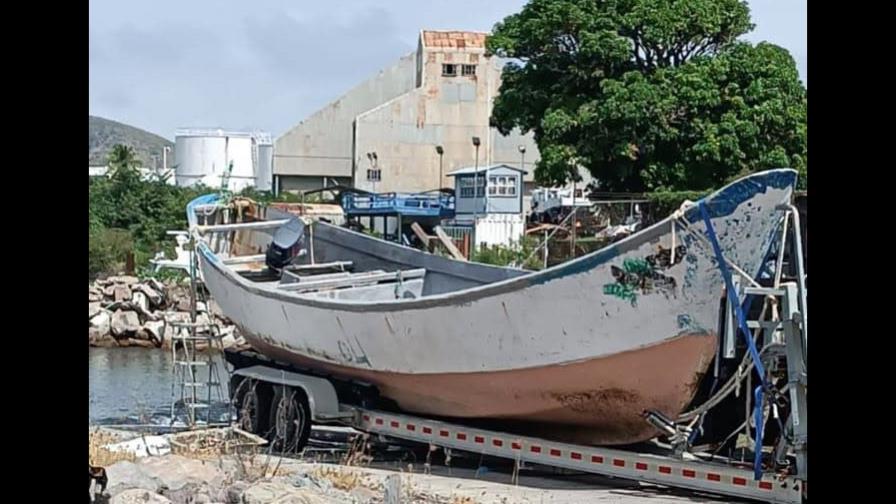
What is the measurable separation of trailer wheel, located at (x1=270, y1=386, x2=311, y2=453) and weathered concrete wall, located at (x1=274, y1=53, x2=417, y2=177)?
34.7m

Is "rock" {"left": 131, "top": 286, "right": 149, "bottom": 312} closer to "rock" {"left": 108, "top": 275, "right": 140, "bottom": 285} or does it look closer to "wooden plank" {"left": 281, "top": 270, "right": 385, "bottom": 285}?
"rock" {"left": 108, "top": 275, "right": 140, "bottom": 285}

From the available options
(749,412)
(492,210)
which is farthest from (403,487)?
(492,210)

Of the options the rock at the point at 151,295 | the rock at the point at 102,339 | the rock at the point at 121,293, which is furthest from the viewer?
the rock at the point at 151,295

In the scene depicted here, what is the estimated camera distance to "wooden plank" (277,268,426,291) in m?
11.1

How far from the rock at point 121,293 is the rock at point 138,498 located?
22195mm

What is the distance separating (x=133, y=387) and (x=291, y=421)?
29.1ft

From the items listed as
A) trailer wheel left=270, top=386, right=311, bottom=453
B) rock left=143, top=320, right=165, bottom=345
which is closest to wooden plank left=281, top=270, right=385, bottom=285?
trailer wheel left=270, top=386, right=311, bottom=453

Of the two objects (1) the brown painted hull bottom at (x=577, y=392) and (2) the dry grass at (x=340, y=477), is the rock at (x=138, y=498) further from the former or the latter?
(1) the brown painted hull bottom at (x=577, y=392)

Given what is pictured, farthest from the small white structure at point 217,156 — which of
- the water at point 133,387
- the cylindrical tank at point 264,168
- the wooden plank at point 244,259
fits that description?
the wooden plank at point 244,259

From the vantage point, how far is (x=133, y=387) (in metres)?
17.8

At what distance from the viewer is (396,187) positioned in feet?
142

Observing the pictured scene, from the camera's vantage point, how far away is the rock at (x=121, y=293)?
27.4 metres

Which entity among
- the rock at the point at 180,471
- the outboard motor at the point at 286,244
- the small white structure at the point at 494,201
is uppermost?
the small white structure at the point at 494,201

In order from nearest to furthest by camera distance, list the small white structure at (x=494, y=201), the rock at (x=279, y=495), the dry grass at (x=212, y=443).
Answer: the rock at (x=279, y=495), the dry grass at (x=212, y=443), the small white structure at (x=494, y=201)
